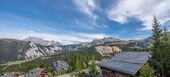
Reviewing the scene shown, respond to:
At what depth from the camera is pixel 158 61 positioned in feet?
104

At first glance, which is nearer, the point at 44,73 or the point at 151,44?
the point at 151,44

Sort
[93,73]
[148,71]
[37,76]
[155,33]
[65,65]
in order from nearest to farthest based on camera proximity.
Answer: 1. [148,71]
2. [155,33]
3. [93,73]
4. [37,76]
5. [65,65]

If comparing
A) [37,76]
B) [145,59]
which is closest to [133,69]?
[145,59]

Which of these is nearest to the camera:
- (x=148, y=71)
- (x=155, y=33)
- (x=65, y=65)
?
(x=148, y=71)

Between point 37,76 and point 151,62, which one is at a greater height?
point 151,62

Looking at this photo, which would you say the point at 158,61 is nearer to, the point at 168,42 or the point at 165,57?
the point at 165,57

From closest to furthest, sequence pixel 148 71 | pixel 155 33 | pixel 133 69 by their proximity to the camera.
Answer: pixel 148 71 < pixel 155 33 < pixel 133 69

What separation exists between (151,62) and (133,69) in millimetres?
5035

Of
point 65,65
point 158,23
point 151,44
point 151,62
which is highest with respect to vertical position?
point 158,23

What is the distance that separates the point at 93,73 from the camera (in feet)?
173

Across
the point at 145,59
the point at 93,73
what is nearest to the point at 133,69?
the point at 145,59

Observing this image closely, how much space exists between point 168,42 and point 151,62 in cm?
376

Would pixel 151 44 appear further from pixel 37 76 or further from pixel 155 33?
pixel 37 76

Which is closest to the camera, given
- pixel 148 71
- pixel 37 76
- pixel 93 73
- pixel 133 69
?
pixel 148 71
